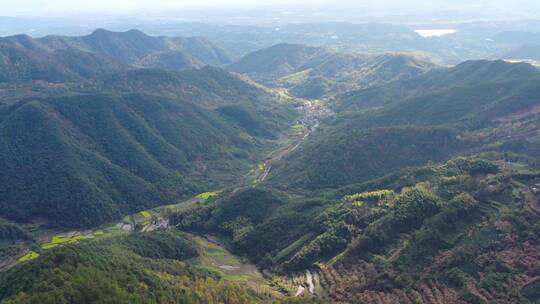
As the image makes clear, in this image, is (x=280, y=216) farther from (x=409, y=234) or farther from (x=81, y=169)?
(x=81, y=169)

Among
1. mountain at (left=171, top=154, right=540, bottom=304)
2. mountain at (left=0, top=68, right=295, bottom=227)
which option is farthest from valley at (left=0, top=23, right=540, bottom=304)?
mountain at (left=0, top=68, right=295, bottom=227)

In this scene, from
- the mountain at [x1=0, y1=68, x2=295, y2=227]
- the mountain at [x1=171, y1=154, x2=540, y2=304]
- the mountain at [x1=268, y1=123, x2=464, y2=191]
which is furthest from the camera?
the mountain at [x1=268, y1=123, x2=464, y2=191]

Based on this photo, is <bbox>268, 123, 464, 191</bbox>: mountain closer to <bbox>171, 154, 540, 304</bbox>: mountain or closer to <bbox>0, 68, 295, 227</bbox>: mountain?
<bbox>171, 154, 540, 304</bbox>: mountain

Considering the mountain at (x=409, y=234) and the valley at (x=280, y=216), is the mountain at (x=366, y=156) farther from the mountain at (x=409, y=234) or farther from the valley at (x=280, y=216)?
the mountain at (x=409, y=234)

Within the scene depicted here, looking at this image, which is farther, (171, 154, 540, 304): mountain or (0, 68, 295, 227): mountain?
(0, 68, 295, 227): mountain

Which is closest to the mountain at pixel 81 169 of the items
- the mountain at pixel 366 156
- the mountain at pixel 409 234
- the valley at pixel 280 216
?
the valley at pixel 280 216

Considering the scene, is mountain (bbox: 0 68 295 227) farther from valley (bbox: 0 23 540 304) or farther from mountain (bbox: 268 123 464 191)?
mountain (bbox: 268 123 464 191)

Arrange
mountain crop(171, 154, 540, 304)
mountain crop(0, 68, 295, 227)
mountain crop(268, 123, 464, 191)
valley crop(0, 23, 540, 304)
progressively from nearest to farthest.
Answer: valley crop(0, 23, 540, 304) → mountain crop(171, 154, 540, 304) → mountain crop(0, 68, 295, 227) → mountain crop(268, 123, 464, 191)

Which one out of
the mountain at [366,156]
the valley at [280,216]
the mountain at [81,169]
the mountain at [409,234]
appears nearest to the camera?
the valley at [280,216]

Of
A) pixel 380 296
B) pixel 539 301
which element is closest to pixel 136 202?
pixel 380 296

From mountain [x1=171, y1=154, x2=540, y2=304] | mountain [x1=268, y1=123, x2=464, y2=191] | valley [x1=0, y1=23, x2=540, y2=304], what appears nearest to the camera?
valley [x1=0, y1=23, x2=540, y2=304]

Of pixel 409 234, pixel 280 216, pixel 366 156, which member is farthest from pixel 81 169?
pixel 409 234
